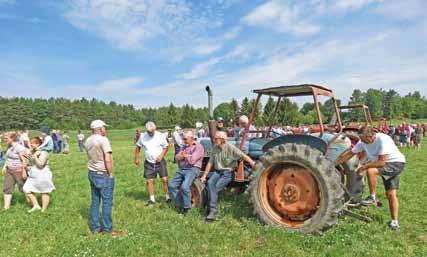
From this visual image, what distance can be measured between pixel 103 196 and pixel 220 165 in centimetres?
200

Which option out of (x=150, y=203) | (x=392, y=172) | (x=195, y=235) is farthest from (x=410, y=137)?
(x=195, y=235)

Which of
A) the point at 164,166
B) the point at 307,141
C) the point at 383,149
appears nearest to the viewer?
the point at 383,149

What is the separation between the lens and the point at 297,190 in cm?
469

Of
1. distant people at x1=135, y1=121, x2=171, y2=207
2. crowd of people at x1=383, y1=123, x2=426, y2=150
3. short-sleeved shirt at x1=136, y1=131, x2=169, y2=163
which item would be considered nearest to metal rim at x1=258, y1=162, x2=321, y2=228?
distant people at x1=135, y1=121, x2=171, y2=207

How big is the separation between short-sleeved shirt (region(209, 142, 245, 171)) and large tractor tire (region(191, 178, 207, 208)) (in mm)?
484

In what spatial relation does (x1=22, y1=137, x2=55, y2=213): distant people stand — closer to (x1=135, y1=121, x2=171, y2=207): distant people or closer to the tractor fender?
(x1=135, y1=121, x2=171, y2=207): distant people

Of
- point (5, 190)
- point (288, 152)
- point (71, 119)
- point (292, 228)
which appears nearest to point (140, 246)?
point (292, 228)

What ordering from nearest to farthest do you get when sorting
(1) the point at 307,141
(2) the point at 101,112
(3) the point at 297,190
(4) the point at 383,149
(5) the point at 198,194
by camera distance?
1. (3) the point at 297,190
2. (4) the point at 383,149
3. (1) the point at 307,141
4. (5) the point at 198,194
5. (2) the point at 101,112

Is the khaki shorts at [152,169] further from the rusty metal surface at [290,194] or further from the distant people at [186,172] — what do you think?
the rusty metal surface at [290,194]

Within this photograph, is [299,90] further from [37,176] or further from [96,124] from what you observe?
[37,176]

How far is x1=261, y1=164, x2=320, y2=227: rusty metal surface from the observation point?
4.62 metres

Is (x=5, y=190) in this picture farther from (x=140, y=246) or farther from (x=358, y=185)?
(x=358, y=185)

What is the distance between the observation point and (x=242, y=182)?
235 inches

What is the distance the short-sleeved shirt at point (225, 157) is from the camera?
213 inches
